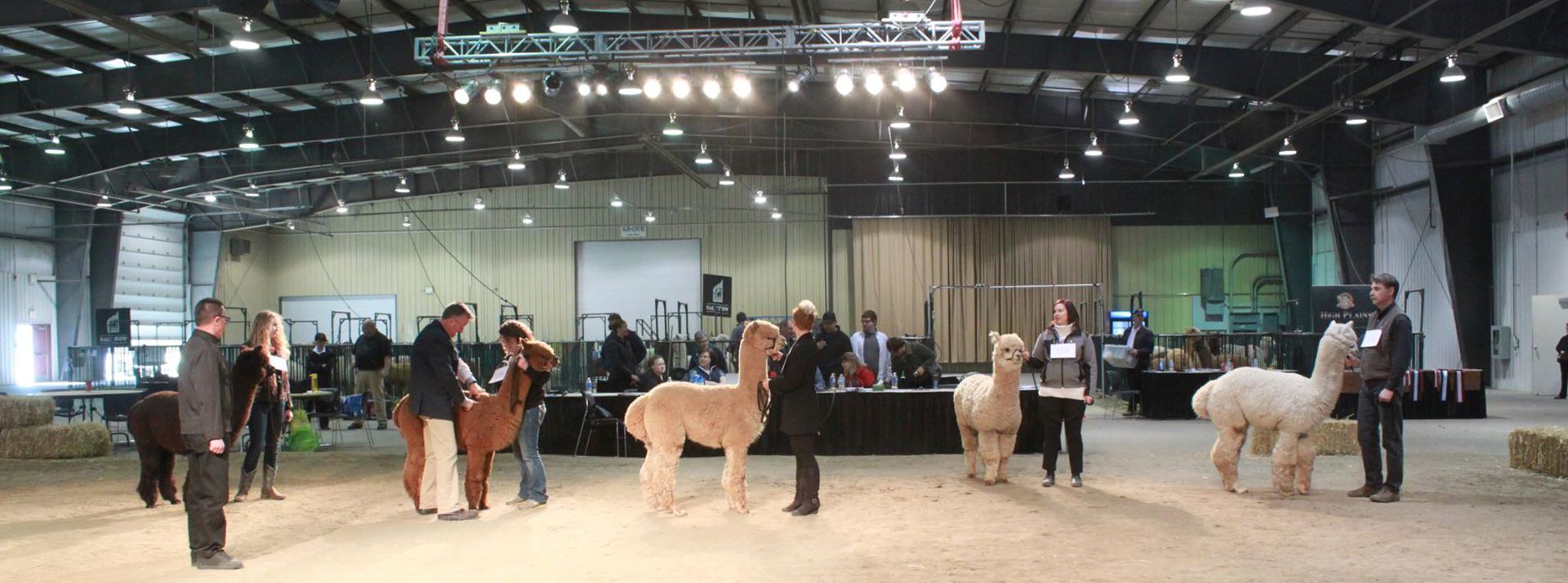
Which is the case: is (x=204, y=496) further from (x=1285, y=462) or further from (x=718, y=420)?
(x=1285, y=462)

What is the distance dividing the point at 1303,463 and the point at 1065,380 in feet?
5.64

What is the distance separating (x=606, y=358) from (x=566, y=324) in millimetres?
16897

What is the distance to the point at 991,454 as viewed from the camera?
830 cm

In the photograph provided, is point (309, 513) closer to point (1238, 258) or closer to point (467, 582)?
point (467, 582)

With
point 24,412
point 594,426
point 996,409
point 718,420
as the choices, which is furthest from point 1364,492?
point 24,412

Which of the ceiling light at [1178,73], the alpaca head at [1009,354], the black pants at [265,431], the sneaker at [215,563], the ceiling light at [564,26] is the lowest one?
the sneaker at [215,563]

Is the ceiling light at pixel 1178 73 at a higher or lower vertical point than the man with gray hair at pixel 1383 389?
higher

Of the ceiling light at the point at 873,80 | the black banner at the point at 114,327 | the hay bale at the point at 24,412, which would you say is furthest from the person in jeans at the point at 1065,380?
the black banner at the point at 114,327

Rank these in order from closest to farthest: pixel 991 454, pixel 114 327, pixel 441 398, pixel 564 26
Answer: pixel 441 398 < pixel 991 454 < pixel 564 26 < pixel 114 327

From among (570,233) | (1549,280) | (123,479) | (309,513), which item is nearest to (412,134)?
(570,233)

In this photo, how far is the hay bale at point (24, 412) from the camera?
11391mm

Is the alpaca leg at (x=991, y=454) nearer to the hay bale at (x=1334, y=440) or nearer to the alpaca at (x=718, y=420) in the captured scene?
the alpaca at (x=718, y=420)

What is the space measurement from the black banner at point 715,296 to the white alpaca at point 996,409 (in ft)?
29.0

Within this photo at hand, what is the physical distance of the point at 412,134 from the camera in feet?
68.6
